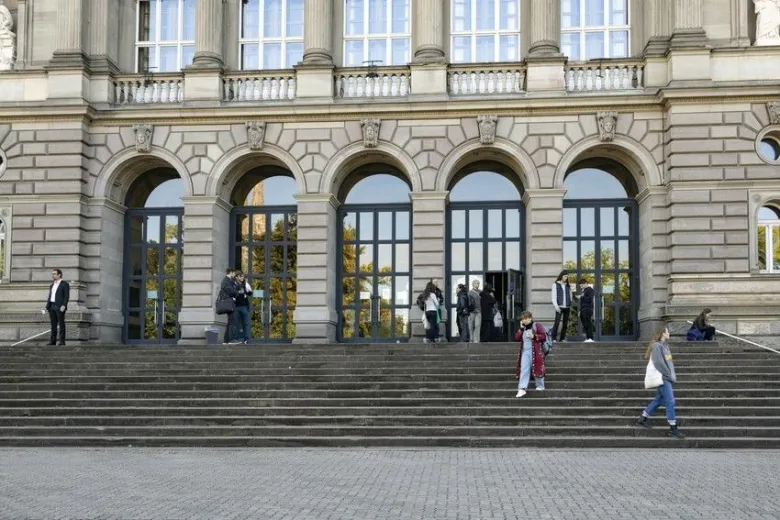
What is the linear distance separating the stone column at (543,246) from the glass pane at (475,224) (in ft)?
6.42

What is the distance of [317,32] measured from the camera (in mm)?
28375

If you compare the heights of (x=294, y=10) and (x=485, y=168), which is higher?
(x=294, y=10)

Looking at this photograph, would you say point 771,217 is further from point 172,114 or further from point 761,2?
point 172,114

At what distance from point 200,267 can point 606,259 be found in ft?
38.8

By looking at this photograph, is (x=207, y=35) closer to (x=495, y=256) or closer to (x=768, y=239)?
(x=495, y=256)

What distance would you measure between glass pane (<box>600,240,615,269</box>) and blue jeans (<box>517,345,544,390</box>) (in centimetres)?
1028

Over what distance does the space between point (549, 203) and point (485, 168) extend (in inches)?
111

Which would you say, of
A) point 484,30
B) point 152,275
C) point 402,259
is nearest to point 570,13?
point 484,30

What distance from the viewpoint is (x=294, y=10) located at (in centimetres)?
2980

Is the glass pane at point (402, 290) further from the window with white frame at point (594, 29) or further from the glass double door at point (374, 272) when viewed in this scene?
the window with white frame at point (594, 29)

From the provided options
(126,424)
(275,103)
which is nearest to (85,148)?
(275,103)

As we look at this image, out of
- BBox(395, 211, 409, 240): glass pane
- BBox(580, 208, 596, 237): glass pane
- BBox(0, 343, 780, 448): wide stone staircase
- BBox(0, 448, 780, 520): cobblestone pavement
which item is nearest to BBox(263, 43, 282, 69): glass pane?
BBox(395, 211, 409, 240): glass pane

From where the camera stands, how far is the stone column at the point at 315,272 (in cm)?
2738

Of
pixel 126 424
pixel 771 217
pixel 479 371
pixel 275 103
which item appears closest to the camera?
pixel 126 424
